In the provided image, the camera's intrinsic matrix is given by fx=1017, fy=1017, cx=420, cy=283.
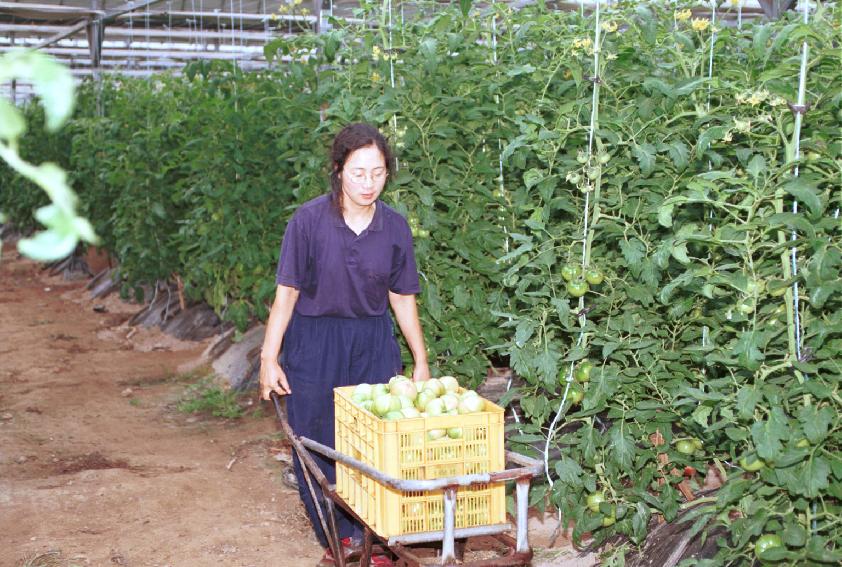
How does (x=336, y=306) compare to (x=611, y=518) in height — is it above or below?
above

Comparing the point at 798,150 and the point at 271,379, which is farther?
the point at 271,379

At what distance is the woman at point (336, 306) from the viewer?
3.82 meters

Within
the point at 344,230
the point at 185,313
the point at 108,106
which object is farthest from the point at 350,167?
the point at 108,106

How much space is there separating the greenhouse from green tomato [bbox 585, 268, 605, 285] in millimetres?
51

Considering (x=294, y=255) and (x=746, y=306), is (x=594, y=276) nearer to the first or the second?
(x=746, y=306)

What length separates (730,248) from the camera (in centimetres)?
274

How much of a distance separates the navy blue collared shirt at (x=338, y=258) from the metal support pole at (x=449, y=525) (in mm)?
1371

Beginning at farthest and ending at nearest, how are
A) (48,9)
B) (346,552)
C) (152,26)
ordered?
(152,26) → (48,9) → (346,552)

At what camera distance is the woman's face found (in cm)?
361

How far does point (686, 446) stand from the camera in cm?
339

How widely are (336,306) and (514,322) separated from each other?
736 millimetres

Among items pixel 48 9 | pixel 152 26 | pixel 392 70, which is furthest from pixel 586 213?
pixel 152 26

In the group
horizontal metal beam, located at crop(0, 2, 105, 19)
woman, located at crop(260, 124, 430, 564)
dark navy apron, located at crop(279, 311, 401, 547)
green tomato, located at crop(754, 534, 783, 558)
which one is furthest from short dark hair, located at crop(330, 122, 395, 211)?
horizontal metal beam, located at crop(0, 2, 105, 19)

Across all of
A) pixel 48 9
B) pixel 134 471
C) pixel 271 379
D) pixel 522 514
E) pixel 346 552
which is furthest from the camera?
pixel 48 9
